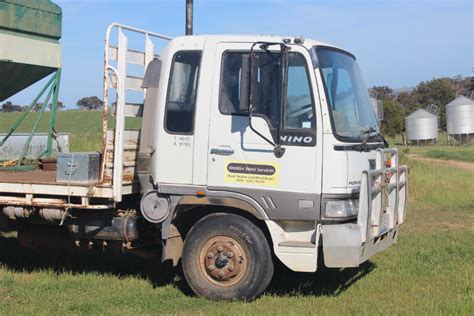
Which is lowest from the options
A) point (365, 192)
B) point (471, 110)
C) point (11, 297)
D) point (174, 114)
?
point (11, 297)

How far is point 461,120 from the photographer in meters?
51.5

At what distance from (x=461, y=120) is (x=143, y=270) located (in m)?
47.1

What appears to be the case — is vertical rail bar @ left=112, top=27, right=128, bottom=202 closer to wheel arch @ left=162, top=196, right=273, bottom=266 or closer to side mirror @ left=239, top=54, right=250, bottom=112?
→ wheel arch @ left=162, top=196, right=273, bottom=266

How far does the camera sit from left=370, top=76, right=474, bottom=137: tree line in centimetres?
5762

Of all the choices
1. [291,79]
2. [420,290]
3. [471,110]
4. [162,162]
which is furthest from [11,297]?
[471,110]

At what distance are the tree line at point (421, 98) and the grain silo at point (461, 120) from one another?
18.4 ft

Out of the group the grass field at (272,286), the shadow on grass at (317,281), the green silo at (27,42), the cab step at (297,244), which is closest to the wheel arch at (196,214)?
the cab step at (297,244)

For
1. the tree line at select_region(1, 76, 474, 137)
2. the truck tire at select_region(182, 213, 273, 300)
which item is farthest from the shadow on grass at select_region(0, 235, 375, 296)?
the tree line at select_region(1, 76, 474, 137)

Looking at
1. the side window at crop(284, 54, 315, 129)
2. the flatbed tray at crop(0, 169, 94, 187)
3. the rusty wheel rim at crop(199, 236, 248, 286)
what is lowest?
the rusty wheel rim at crop(199, 236, 248, 286)

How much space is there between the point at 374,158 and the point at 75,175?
327 centimetres

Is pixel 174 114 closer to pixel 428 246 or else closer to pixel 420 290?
pixel 420 290

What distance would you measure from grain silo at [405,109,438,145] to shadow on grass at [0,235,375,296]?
45.5m

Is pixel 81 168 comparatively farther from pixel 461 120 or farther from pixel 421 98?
pixel 421 98

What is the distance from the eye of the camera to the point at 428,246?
9984 mm
